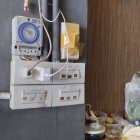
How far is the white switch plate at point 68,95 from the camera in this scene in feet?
2.37

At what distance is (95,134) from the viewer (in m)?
0.87

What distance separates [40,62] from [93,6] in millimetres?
652

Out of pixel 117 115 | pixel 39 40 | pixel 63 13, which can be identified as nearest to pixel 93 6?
pixel 63 13

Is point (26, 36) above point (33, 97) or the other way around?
above

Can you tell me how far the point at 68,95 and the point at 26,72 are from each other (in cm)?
20

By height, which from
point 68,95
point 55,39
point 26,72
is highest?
point 55,39

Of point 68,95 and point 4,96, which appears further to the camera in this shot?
point 68,95

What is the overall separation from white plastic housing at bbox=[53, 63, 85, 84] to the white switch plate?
0.02 meters

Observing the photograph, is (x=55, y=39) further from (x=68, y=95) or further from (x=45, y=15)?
(x=68, y=95)

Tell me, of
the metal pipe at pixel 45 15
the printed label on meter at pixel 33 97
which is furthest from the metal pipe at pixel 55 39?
the printed label on meter at pixel 33 97

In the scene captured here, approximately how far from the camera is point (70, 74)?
74 centimetres

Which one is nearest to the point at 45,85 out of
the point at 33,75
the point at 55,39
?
the point at 33,75

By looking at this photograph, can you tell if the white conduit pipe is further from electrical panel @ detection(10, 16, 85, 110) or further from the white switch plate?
the white switch plate

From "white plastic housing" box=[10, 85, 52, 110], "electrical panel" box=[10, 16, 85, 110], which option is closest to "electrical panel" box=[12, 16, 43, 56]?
"electrical panel" box=[10, 16, 85, 110]
